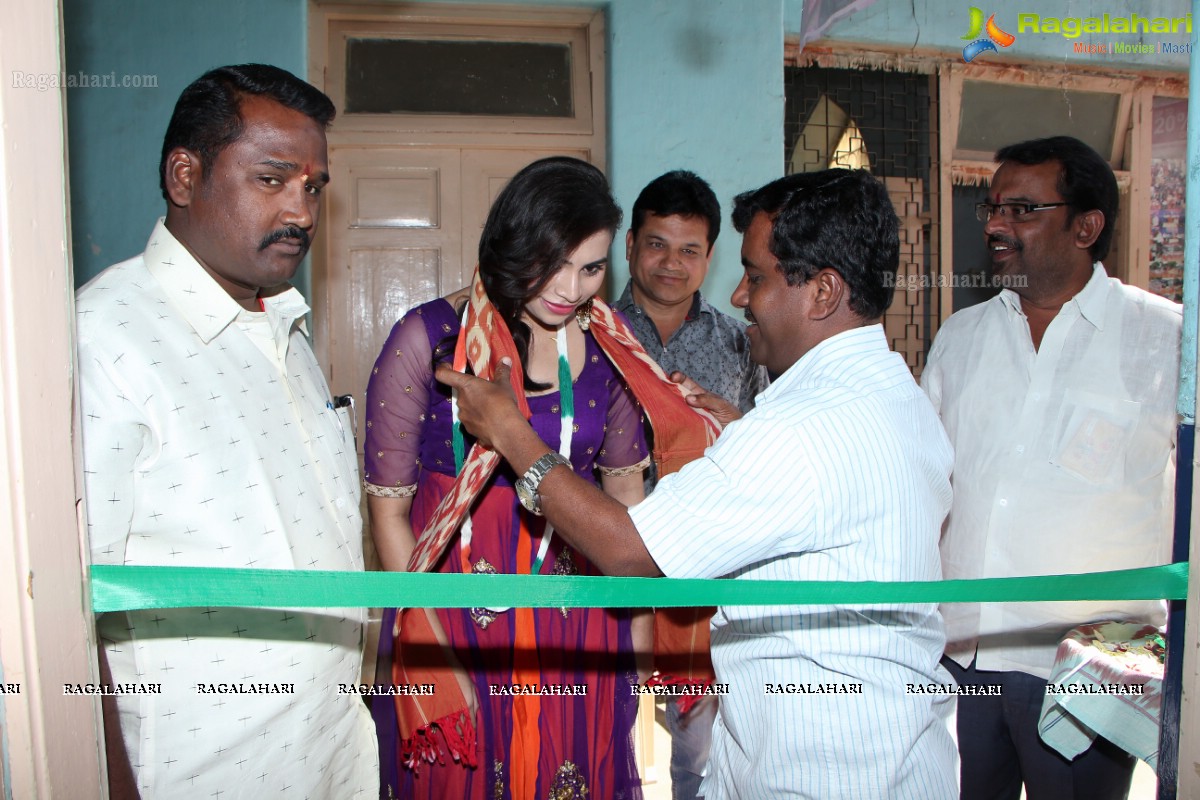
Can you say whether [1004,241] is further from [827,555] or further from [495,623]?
[495,623]

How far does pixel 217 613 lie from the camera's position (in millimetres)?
1402

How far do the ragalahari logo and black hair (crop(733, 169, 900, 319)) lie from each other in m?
3.92

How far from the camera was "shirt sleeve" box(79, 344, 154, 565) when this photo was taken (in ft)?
3.88

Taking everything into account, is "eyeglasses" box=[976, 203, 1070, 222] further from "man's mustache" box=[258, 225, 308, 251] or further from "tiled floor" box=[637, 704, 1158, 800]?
"tiled floor" box=[637, 704, 1158, 800]

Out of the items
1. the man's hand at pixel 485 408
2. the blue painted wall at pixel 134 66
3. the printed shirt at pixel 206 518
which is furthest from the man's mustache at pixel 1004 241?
the blue painted wall at pixel 134 66

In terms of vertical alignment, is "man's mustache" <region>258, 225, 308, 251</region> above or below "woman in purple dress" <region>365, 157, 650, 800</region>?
above

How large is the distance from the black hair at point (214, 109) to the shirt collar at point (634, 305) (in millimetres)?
1773

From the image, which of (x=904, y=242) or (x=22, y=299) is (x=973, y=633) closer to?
(x=22, y=299)

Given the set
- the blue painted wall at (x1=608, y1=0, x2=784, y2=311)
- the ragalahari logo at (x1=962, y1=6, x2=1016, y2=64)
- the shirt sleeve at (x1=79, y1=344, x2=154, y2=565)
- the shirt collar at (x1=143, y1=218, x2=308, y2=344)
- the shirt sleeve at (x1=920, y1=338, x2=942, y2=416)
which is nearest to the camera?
the shirt sleeve at (x1=79, y1=344, x2=154, y2=565)

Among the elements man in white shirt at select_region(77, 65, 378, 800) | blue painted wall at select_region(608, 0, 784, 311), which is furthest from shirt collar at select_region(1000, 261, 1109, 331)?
blue painted wall at select_region(608, 0, 784, 311)

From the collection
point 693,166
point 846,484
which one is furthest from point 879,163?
point 846,484

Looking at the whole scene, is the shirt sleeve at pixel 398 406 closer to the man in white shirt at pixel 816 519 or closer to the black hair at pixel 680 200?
the man in white shirt at pixel 816 519

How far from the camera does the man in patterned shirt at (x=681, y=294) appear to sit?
3.02 metres

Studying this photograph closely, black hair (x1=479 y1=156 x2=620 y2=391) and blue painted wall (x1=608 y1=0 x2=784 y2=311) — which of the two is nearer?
black hair (x1=479 y1=156 x2=620 y2=391)
